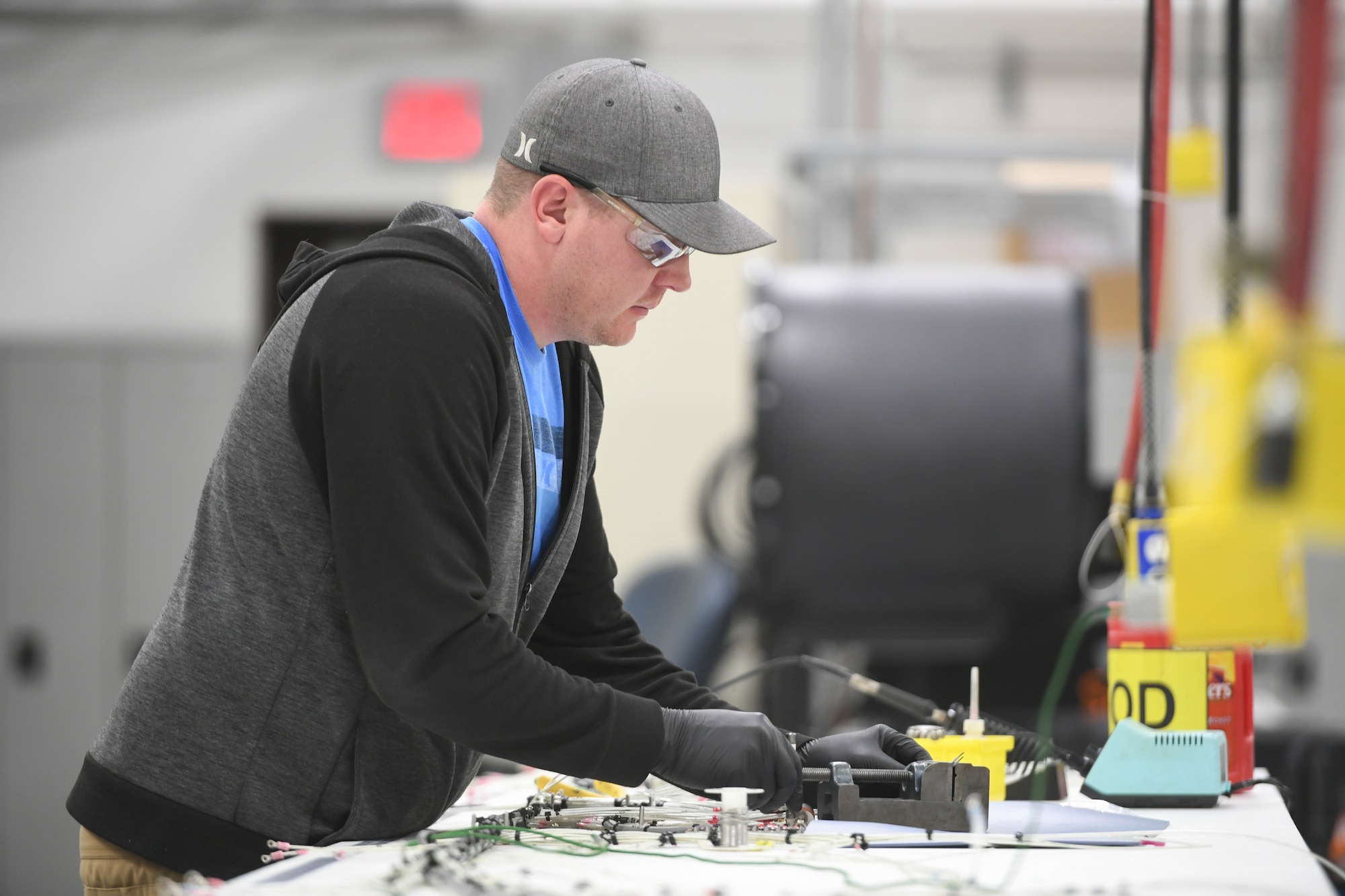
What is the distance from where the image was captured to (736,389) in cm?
405

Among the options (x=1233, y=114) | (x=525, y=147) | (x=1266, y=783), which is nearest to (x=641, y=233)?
(x=525, y=147)

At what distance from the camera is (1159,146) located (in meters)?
1.52

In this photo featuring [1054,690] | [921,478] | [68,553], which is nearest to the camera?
[1054,690]

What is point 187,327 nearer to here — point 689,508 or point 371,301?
point 689,508

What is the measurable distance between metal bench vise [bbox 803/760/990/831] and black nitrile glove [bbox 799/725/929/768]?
0.16ft

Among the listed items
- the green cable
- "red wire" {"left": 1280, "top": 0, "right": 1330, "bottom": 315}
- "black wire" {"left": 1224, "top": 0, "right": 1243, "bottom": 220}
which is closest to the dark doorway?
the green cable

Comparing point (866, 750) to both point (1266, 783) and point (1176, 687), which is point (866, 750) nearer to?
point (1176, 687)

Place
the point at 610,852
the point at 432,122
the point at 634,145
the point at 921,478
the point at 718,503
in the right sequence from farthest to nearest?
the point at 432,122 → the point at 718,503 → the point at 921,478 → the point at 634,145 → the point at 610,852

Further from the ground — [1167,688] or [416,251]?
[416,251]

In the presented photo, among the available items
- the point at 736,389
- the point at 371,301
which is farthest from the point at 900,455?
the point at 371,301

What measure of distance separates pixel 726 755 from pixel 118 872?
1.68 feet

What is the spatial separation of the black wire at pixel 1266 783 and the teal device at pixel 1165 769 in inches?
2.4

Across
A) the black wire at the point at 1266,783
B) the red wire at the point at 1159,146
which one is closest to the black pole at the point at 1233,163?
the red wire at the point at 1159,146

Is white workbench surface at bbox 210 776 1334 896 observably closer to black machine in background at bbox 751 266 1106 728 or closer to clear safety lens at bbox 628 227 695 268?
clear safety lens at bbox 628 227 695 268
